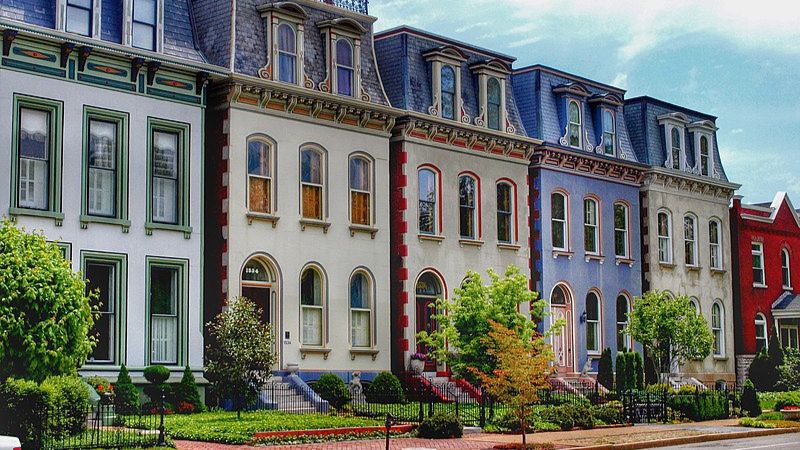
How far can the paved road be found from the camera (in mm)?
28266

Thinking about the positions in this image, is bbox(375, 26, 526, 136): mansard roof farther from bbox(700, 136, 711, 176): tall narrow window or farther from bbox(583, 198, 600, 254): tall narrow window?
bbox(700, 136, 711, 176): tall narrow window

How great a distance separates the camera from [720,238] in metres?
53.3

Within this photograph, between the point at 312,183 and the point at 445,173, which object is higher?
the point at 445,173

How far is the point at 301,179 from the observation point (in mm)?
35844

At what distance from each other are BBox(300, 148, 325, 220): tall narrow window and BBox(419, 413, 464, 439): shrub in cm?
900

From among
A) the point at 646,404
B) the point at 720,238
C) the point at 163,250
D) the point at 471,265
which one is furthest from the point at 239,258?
the point at 720,238

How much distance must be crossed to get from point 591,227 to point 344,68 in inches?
554

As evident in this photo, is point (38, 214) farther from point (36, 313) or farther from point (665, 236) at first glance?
point (665, 236)

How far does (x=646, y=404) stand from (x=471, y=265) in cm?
786

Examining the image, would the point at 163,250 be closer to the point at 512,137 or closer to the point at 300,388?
the point at 300,388

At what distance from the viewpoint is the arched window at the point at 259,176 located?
113ft

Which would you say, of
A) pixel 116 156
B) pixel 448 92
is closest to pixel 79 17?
pixel 116 156

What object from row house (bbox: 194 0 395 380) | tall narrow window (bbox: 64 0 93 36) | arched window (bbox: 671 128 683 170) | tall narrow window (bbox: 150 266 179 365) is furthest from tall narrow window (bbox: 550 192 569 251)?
tall narrow window (bbox: 64 0 93 36)

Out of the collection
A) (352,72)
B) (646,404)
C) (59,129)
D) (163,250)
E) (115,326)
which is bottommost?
(646,404)
